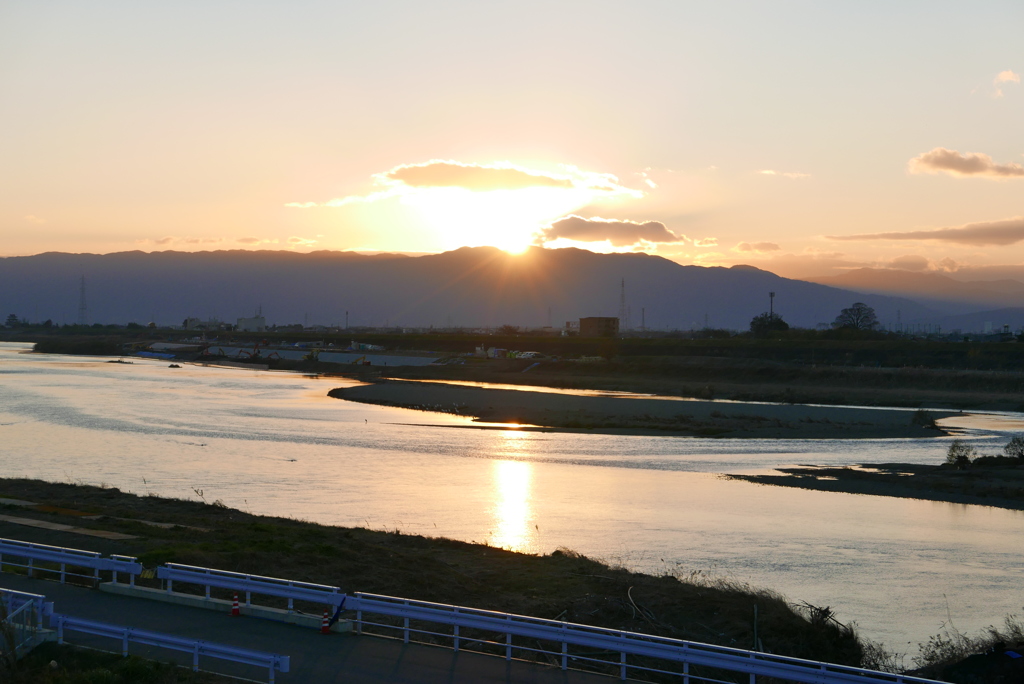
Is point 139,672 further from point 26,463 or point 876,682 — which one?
point 26,463

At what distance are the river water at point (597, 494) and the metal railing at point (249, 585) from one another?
29.6ft

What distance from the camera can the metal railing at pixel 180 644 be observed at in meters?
9.12

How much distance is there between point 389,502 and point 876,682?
751 inches

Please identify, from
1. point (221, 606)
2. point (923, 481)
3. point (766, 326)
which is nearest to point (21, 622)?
point (221, 606)

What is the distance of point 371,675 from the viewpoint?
965 centimetres

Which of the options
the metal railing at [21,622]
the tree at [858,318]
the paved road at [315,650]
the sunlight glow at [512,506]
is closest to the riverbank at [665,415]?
the sunlight glow at [512,506]

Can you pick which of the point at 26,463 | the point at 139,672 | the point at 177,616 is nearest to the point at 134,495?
the point at 26,463

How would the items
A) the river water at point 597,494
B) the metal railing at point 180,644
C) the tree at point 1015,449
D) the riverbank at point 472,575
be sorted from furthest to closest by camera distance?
1. the tree at point 1015,449
2. the river water at point 597,494
3. the riverbank at point 472,575
4. the metal railing at point 180,644

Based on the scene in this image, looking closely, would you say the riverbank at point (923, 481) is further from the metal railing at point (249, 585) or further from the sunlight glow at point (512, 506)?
the metal railing at point (249, 585)

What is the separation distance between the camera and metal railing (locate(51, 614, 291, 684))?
9.12 meters

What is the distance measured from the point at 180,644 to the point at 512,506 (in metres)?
17.0

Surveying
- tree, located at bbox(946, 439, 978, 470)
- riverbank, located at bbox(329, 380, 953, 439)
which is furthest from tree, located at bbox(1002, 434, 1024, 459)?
riverbank, located at bbox(329, 380, 953, 439)

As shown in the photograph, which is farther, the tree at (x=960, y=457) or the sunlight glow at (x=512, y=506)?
the tree at (x=960, y=457)

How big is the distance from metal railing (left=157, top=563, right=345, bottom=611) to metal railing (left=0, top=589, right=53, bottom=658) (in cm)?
199
